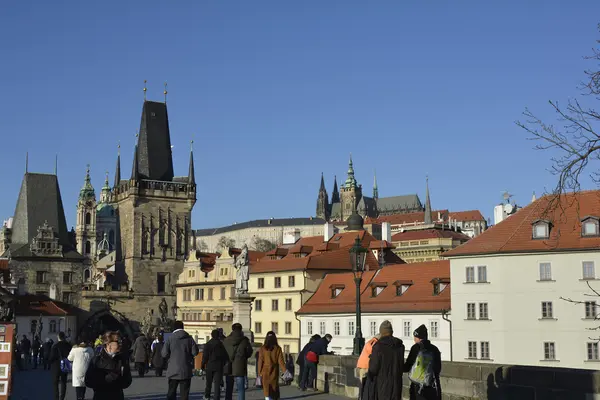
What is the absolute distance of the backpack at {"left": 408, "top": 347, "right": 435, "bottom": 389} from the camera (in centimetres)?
1084

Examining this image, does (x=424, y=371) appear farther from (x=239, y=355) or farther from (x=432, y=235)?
(x=432, y=235)

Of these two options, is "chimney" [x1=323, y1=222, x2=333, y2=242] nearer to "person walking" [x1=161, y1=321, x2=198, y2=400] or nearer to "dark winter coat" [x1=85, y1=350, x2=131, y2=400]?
"person walking" [x1=161, y1=321, x2=198, y2=400]

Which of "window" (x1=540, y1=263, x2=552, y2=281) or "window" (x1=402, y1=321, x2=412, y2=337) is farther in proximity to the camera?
"window" (x1=402, y1=321, x2=412, y2=337)

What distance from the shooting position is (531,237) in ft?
158

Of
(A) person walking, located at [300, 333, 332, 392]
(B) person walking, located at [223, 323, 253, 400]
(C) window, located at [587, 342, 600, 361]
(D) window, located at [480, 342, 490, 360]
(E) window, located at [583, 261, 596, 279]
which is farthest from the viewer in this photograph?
(D) window, located at [480, 342, 490, 360]

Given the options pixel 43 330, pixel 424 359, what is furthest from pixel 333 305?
pixel 424 359

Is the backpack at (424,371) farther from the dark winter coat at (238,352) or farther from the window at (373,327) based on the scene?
the window at (373,327)

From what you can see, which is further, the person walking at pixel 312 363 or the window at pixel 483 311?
the window at pixel 483 311

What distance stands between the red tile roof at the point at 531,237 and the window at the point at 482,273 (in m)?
0.85

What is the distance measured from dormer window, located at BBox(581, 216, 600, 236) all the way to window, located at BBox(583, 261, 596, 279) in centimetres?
166

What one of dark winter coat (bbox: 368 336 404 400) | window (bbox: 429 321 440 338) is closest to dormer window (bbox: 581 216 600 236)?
window (bbox: 429 321 440 338)

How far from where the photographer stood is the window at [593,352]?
4272 centimetres

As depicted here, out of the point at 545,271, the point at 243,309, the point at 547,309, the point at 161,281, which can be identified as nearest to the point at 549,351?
the point at 547,309

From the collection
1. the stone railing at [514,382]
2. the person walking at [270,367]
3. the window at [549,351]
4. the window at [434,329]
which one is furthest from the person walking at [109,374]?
the window at [434,329]
